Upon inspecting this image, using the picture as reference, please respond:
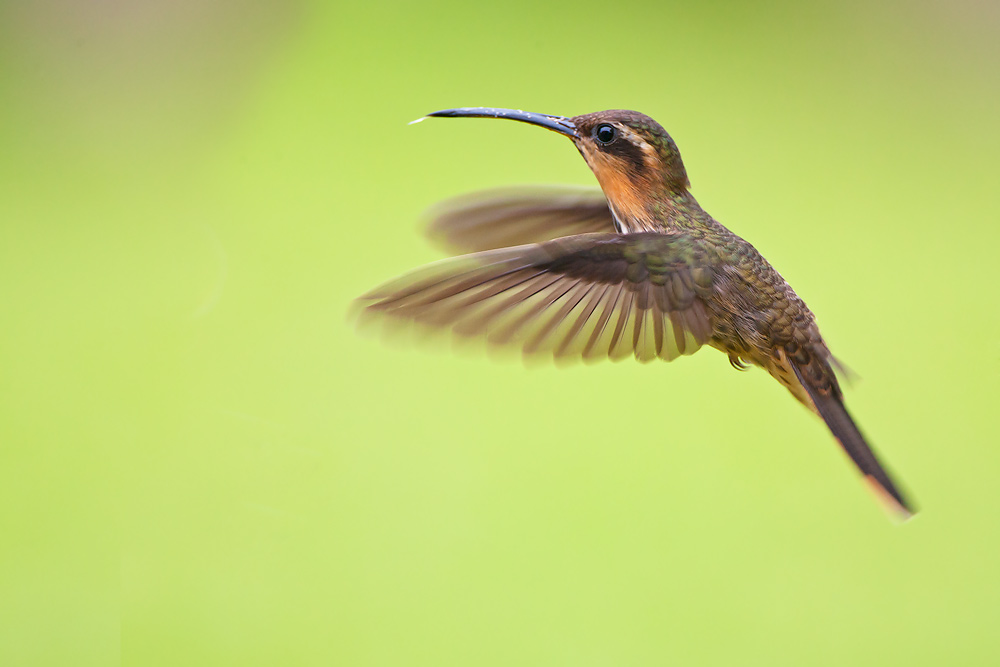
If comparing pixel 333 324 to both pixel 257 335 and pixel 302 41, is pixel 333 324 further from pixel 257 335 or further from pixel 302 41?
pixel 302 41

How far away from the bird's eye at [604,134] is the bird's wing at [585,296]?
0.08 metres

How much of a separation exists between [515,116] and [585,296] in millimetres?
130

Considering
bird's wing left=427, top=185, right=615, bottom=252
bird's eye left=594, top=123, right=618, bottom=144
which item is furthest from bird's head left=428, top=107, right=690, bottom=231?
bird's wing left=427, top=185, right=615, bottom=252

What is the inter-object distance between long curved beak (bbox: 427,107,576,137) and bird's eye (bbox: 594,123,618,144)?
0.02 meters

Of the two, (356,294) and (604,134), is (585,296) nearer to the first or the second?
(604,134)

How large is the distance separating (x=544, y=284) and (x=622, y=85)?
1.02 metres

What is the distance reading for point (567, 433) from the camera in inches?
50.7

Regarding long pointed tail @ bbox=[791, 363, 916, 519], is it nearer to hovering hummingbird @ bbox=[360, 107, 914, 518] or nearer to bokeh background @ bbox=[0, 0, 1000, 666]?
hovering hummingbird @ bbox=[360, 107, 914, 518]

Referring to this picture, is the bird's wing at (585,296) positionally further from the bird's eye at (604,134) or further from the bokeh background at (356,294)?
the bokeh background at (356,294)

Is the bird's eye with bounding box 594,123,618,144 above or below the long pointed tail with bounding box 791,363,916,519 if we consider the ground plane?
above

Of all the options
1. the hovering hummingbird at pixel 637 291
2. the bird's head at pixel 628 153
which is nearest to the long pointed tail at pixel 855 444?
the hovering hummingbird at pixel 637 291

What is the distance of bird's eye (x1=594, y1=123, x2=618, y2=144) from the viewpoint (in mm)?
565

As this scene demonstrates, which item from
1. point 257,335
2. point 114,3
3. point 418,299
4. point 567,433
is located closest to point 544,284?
point 418,299

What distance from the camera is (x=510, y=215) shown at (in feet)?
2.29
